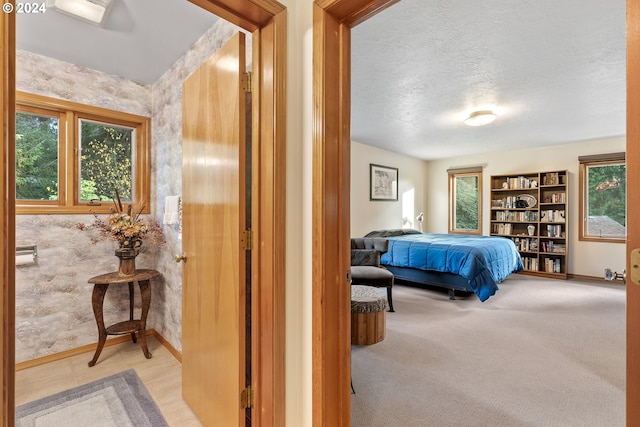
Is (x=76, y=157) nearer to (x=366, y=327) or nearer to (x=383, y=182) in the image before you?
(x=366, y=327)

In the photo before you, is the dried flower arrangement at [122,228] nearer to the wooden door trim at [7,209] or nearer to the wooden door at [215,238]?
→ the wooden door at [215,238]

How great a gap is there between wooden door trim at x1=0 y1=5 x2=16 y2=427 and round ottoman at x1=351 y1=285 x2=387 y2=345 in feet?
6.44

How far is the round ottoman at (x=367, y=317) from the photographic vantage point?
2342 millimetres

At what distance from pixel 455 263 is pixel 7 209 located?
13.3 ft

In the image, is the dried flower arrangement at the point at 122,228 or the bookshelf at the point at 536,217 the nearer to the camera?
the dried flower arrangement at the point at 122,228

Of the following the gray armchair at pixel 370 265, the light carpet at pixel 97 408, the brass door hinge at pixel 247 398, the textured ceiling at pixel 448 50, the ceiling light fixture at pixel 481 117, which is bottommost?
the light carpet at pixel 97 408

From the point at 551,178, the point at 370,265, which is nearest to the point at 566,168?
the point at 551,178

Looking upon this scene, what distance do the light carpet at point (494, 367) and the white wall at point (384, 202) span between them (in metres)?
2.06

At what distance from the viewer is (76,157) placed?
2539 mm

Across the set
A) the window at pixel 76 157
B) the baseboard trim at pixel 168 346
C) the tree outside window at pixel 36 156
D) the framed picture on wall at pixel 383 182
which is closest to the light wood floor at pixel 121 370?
the baseboard trim at pixel 168 346

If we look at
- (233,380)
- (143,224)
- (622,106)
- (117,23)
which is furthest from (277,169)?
(622,106)

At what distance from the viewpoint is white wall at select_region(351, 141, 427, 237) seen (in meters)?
5.30

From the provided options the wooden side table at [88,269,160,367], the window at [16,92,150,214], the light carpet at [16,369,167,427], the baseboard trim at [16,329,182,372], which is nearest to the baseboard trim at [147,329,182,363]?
the baseboard trim at [16,329,182,372]

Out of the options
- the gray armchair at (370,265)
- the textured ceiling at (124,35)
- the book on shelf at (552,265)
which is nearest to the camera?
the textured ceiling at (124,35)
